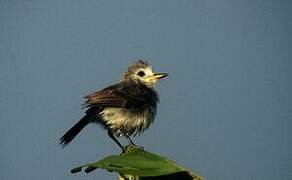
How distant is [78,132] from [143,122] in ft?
3.82

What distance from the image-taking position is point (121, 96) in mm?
9289

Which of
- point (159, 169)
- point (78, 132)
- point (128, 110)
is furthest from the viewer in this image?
point (128, 110)

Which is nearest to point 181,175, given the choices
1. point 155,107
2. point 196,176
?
point 196,176

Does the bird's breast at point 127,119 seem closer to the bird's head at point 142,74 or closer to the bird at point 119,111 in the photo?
the bird at point 119,111

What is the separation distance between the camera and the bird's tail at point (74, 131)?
847 centimetres

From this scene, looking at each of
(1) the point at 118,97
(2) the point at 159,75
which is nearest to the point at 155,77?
(2) the point at 159,75

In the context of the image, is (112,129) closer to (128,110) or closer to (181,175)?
(128,110)

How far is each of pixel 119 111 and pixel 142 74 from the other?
6.49 ft

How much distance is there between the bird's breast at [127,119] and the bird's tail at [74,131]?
296 millimetres

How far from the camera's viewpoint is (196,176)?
9.02 feet

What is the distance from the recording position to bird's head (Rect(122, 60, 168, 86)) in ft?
35.0

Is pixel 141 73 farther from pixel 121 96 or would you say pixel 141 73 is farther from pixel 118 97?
pixel 118 97

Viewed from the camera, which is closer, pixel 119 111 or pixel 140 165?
pixel 140 165

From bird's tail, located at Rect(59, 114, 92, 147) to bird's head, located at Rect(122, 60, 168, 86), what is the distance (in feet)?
6.71
